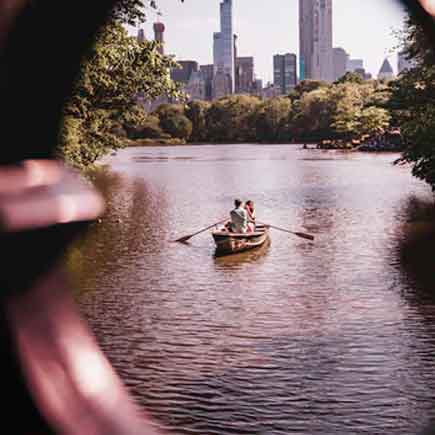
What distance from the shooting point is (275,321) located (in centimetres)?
1426

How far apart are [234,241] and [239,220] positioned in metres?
0.98

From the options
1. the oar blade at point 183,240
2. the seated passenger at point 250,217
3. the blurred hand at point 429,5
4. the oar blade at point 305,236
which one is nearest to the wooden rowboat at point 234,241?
the seated passenger at point 250,217

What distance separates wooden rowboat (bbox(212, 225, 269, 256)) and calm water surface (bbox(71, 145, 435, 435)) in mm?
392

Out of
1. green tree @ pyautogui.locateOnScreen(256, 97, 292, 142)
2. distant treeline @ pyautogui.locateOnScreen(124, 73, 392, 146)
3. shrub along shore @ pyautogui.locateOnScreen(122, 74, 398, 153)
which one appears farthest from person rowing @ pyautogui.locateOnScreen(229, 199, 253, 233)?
green tree @ pyautogui.locateOnScreen(256, 97, 292, 142)

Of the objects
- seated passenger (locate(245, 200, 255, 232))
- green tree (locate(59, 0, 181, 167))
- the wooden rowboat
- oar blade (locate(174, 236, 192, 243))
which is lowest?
oar blade (locate(174, 236, 192, 243))

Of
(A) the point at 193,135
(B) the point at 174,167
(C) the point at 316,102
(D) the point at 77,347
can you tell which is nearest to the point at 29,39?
(D) the point at 77,347

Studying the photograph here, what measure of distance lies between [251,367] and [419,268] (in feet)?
31.6

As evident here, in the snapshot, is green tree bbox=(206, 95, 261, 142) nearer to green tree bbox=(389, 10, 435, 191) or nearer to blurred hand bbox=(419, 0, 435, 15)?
green tree bbox=(389, 10, 435, 191)

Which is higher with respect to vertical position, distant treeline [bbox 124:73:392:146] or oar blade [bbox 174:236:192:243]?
distant treeline [bbox 124:73:392:146]

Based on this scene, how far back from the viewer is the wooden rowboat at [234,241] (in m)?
22.5

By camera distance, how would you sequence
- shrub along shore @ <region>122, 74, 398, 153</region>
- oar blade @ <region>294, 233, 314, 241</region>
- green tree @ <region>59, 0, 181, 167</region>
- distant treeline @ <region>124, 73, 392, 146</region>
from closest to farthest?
1. green tree @ <region>59, 0, 181, 167</region>
2. oar blade @ <region>294, 233, 314, 241</region>
3. shrub along shore @ <region>122, 74, 398, 153</region>
4. distant treeline @ <region>124, 73, 392, 146</region>

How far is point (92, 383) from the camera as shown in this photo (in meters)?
0.87

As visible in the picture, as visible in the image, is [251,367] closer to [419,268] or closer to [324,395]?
[324,395]

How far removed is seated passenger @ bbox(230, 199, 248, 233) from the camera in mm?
23072
